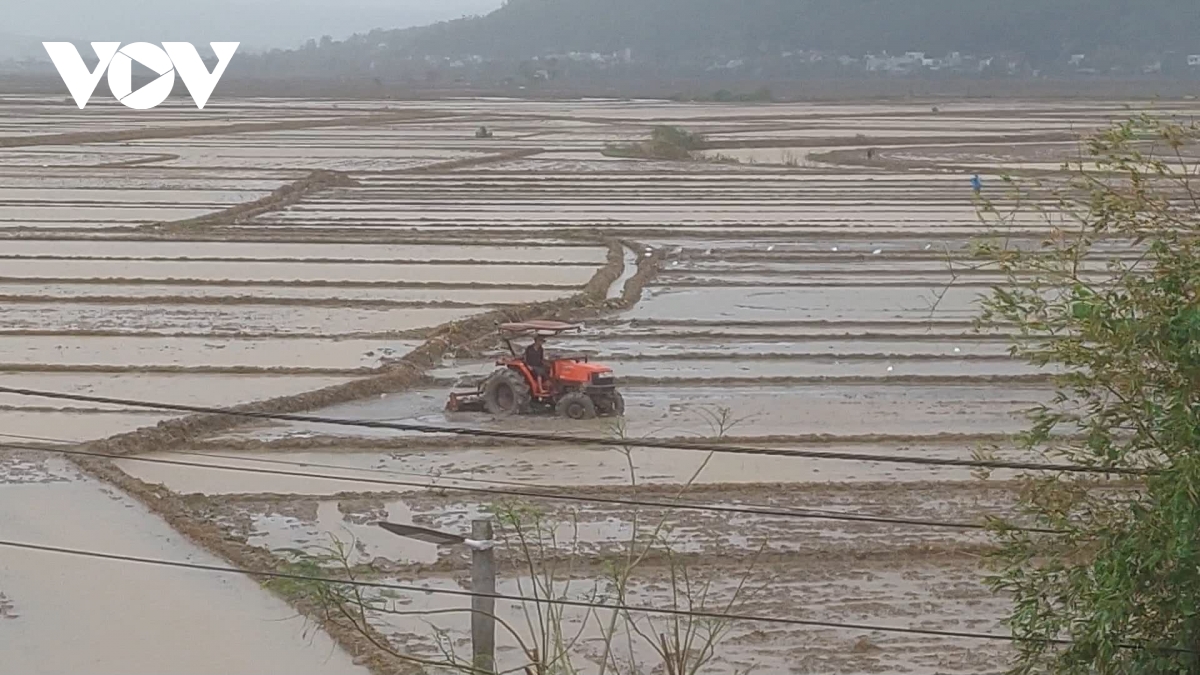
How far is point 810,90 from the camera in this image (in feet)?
286

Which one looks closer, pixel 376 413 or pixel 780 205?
pixel 376 413

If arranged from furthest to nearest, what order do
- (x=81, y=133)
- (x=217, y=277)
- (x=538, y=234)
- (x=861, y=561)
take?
(x=81, y=133), (x=538, y=234), (x=217, y=277), (x=861, y=561)

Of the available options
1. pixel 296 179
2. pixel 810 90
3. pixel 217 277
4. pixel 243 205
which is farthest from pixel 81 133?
pixel 810 90

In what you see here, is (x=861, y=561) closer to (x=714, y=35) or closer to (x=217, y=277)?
(x=217, y=277)

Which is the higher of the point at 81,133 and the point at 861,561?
the point at 81,133

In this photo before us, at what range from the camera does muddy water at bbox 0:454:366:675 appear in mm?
7289

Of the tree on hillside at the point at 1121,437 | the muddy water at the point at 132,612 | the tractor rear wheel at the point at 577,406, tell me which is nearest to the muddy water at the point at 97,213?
the tractor rear wheel at the point at 577,406

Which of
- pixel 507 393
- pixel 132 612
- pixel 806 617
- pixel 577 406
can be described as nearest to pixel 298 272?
pixel 507 393

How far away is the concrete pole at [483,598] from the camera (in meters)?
5.23

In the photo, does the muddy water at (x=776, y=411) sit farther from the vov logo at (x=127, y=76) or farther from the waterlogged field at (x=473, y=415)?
the vov logo at (x=127, y=76)

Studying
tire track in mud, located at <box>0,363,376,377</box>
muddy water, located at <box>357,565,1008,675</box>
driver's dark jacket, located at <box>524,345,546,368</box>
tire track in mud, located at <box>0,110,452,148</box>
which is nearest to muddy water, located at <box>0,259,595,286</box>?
tire track in mud, located at <box>0,363,376,377</box>

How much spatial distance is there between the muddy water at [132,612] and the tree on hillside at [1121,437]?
130 inches

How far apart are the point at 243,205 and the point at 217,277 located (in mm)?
7078

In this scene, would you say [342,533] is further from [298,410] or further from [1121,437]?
[1121,437]
